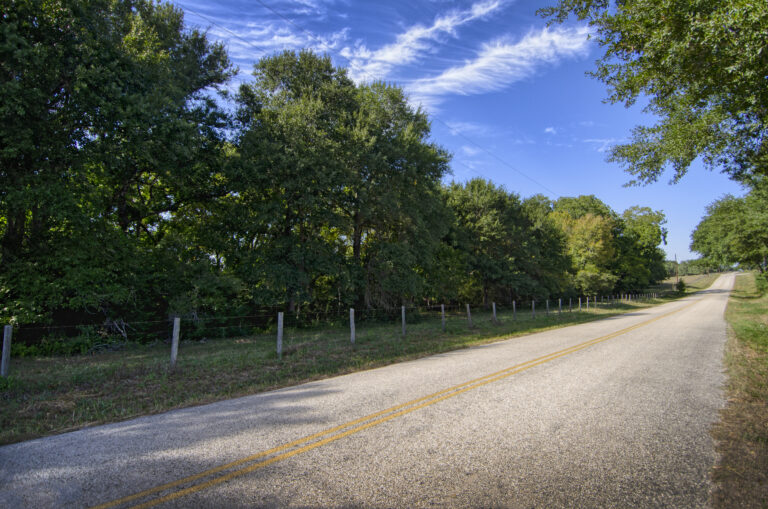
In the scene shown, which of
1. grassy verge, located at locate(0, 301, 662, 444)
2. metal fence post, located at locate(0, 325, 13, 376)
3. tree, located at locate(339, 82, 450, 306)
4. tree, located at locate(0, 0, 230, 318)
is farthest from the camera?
tree, located at locate(339, 82, 450, 306)

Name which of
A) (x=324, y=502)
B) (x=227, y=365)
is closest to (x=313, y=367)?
(x=227, y=365)

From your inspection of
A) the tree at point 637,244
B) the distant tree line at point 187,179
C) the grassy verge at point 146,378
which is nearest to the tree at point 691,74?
the grassy verge at point 146,378

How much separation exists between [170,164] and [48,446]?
484 inches

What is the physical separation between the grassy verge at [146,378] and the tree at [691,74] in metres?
8.94

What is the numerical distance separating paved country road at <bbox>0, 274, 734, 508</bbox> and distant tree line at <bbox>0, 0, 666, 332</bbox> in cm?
1001

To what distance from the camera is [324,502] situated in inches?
110

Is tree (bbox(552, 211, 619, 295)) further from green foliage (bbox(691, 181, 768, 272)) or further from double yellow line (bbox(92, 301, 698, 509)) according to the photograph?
double yellow line (bbox(92, 301, 698, 509))

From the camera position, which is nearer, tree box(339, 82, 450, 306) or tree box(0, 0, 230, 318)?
tree box(0, 0, 230, 318)

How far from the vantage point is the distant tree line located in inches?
432

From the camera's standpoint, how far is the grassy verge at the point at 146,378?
18.3ft

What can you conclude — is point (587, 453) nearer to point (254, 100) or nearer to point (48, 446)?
point (48, 446)

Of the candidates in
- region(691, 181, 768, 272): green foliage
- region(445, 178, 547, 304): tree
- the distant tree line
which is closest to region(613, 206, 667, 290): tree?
region(691, 181, 768, 272): green foliage

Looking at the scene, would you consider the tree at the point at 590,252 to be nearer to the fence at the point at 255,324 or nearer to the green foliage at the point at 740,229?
the green foliage at the point at 740,229

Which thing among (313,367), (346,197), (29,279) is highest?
(346,197)
